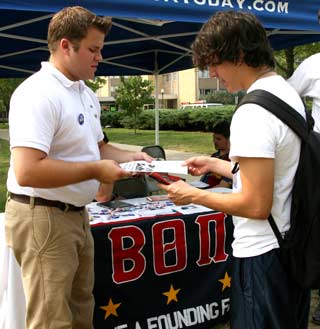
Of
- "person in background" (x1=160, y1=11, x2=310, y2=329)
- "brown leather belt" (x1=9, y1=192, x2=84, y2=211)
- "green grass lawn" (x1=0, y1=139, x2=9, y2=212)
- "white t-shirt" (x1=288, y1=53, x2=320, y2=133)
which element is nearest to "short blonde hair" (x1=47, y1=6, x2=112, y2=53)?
"person in background" (x1=160, y1=11, x2=310, y2=329)

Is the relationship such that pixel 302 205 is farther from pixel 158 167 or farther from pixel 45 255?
pixel 45 255

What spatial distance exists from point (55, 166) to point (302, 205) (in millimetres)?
940

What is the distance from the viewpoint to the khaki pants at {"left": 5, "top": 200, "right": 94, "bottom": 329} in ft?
6.38

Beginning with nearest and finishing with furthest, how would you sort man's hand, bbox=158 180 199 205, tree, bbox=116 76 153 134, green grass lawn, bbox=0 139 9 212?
1. man's hand, bbox=158 180 199 205
2. green grass lawn, bbox=0 139 9 212
3. tree, bbox=116 76 153 134

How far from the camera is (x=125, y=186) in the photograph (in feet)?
14.9

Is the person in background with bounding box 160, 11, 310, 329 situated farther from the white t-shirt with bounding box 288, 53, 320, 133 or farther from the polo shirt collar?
the white t-shirt with bounding box 288, 53, 320, 133

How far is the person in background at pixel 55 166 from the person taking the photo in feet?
5.77

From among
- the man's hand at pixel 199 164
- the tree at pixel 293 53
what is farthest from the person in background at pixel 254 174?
the tree at pixel 293 53

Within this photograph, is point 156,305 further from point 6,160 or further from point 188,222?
point 6,160

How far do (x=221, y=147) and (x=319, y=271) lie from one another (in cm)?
291

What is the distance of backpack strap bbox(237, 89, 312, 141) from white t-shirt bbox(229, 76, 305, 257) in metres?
0.01

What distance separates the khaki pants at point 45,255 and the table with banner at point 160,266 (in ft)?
2.29

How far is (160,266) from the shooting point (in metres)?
2.95

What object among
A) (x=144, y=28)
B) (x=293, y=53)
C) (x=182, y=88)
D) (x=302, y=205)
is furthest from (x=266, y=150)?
(x=182, y=88)
